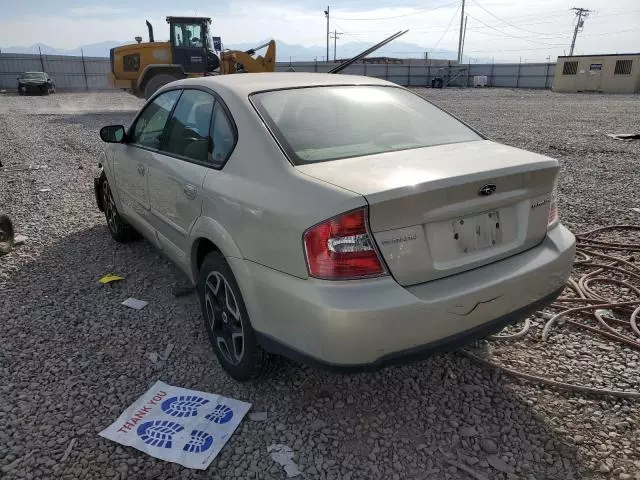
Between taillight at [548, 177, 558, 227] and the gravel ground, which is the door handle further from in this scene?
taillight at [548, 177, 558, 227]

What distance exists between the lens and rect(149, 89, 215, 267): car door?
286cm

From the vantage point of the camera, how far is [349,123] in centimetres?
276

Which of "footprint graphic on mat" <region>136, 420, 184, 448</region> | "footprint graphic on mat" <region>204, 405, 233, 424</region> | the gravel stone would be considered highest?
the gravel stone

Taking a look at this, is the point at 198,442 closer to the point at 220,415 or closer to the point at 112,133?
the point at 220,415

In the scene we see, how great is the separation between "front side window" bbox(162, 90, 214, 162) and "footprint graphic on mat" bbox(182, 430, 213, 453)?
1.47 meters

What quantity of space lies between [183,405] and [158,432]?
21 cm

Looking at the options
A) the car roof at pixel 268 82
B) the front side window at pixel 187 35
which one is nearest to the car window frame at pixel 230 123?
the car roof at pixel 268 82

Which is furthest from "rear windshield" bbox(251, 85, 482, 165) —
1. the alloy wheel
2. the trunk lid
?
the alloy wheel

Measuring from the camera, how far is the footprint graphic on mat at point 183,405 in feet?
8.14

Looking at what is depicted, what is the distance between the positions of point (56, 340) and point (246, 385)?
4.60 ft

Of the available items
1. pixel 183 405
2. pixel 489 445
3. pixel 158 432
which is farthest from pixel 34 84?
pixel 489 445

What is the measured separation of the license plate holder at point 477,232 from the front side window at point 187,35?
56.4 feet

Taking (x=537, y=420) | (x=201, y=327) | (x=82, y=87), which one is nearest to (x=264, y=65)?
(x=201, y=327)

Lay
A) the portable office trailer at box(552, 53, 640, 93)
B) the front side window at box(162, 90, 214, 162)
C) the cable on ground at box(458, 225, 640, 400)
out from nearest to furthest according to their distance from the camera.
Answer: the cable on ground at box(458, 225, 640, 400) < the front side window at box(162, 90, 214, 162) < the portable office trailer at box(552, 53, 640, 93)
